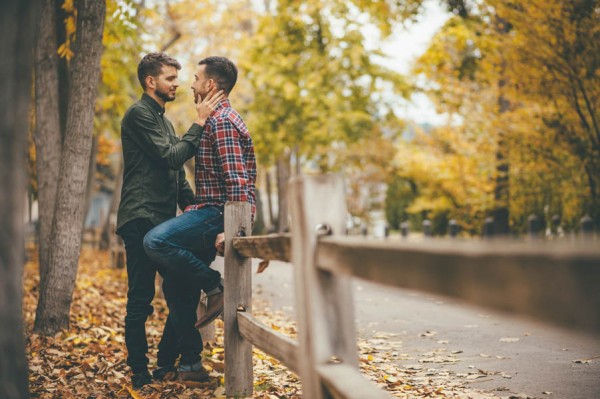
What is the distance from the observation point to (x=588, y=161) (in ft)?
35.1

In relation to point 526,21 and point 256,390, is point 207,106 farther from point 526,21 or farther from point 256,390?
point 526,21

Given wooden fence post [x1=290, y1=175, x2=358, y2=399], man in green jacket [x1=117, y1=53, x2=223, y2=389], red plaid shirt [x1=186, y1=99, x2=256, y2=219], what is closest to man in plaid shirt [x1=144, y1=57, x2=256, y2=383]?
red plaid shirt [x1=186, y1=99, x2=256, y2=219]

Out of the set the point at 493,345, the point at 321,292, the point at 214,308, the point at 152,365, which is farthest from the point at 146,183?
the point at 493,345

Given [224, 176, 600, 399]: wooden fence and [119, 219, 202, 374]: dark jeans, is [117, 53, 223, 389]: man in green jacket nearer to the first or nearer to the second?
[119, 219, 202, 374]: dark jeans

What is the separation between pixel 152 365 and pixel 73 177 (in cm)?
226

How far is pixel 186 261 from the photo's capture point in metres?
4.38

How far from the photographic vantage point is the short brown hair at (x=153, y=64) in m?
4.79

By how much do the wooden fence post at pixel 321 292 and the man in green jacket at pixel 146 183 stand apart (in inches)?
80.3

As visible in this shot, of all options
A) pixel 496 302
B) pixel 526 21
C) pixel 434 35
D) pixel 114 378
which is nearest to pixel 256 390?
pixel 114 378

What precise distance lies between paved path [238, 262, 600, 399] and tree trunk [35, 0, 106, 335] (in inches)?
129

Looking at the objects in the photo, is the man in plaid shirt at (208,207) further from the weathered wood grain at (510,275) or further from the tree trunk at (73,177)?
the weathered wood grain at (510,275)

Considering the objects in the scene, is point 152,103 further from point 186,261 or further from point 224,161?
point 186,261

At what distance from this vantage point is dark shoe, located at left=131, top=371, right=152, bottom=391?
15.1 feet

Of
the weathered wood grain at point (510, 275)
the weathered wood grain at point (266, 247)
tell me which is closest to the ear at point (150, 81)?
the weathered wood grain at point (266, 247)
